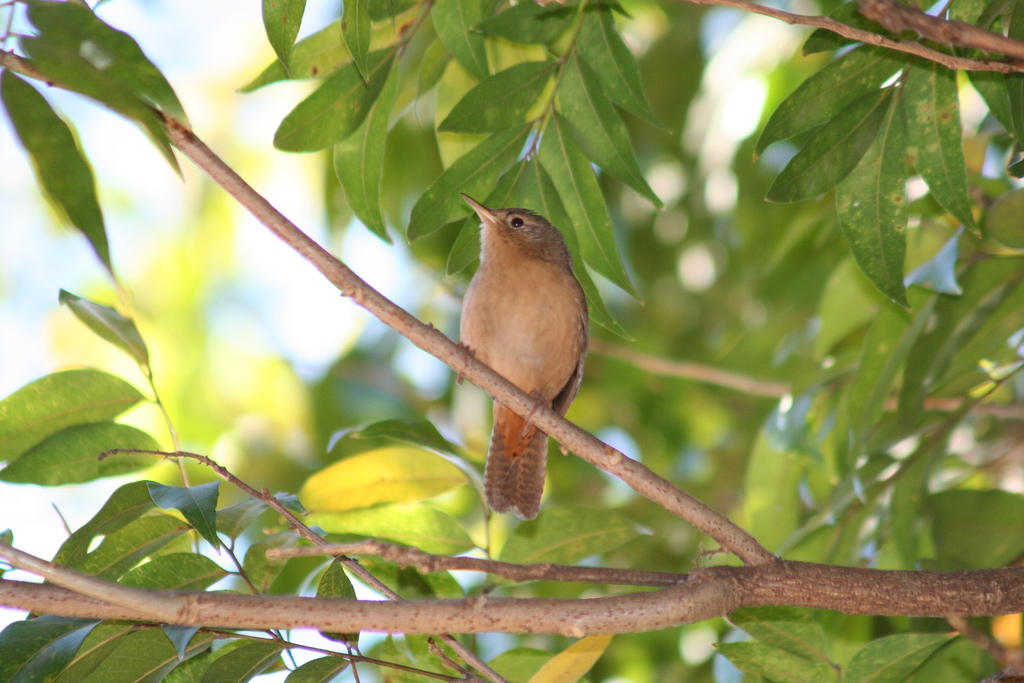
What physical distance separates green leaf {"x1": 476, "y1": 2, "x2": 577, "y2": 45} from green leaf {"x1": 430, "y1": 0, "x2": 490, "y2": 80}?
8cm

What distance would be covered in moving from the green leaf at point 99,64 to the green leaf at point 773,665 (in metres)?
2.10

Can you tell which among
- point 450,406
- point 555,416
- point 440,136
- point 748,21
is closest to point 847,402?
point 555,416

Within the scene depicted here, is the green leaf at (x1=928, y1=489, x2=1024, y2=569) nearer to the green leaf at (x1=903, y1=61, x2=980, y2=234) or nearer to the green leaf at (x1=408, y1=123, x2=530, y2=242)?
the green leaf at (x1=903, y1=61, x2=980, y2=234)

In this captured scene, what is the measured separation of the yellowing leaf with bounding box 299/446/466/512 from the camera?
3.36 metres

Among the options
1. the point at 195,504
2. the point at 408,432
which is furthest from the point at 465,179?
the point at 195,504

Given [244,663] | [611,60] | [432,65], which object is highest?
[432,65]

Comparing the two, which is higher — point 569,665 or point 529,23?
point 529,23

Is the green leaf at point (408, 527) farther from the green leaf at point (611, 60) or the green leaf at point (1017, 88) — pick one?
the green leaf at point (1017, 88)

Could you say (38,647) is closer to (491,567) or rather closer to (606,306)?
(491,567)

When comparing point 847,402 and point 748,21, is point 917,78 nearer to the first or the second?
point 847,402

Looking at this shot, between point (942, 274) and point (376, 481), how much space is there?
2354mm

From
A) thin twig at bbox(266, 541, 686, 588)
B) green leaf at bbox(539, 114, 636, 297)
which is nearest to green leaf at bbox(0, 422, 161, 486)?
thin twig at bbox(266, 541, 686, 588)

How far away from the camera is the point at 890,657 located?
8.71 feet

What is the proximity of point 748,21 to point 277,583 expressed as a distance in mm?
4813
